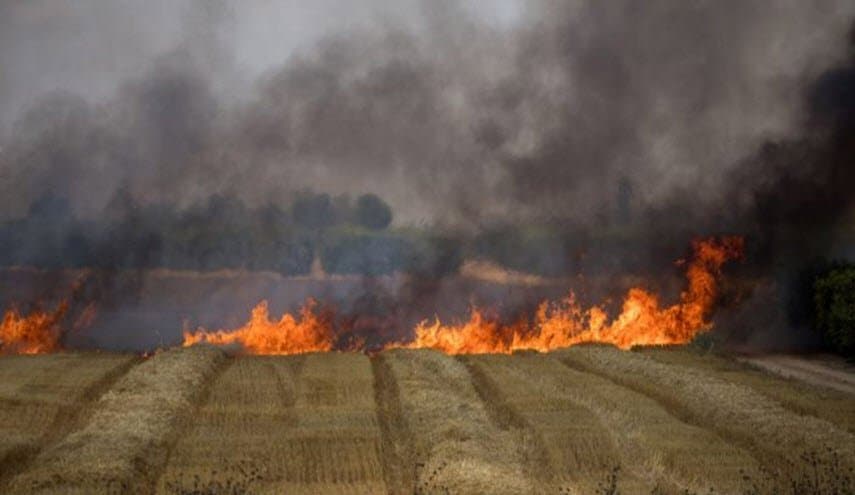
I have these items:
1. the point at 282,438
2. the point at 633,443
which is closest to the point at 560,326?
the point at 633,443

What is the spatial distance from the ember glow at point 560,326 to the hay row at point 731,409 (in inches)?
289

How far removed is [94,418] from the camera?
27.6 m

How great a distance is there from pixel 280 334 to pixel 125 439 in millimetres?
22636

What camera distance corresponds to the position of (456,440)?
24656 mm

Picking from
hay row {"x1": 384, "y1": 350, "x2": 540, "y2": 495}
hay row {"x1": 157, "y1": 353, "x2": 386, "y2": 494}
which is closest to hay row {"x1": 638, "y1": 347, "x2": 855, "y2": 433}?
hay row {"x1": 384, "y1": 350, "x2": 540, "y2": 495}

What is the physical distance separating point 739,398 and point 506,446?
9.64 metres

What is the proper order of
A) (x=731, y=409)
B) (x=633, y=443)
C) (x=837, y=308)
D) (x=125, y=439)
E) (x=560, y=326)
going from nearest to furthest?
(x=125, y=439) → (x=633, y=443) → (x=731, y=409) → (x=837, y=308) → (x=560, y=326)

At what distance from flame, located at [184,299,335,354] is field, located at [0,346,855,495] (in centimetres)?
634

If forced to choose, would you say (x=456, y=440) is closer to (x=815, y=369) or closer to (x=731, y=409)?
(x=731, y=409)

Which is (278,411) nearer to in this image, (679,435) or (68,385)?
(68,385)

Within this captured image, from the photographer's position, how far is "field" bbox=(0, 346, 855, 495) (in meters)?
21.7

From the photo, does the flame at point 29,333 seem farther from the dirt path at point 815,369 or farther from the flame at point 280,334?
the dirt path at point 815,369

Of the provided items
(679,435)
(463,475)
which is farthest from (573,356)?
(463,475)

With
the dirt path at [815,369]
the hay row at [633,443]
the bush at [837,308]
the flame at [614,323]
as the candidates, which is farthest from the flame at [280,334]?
the bush at [837,308]
